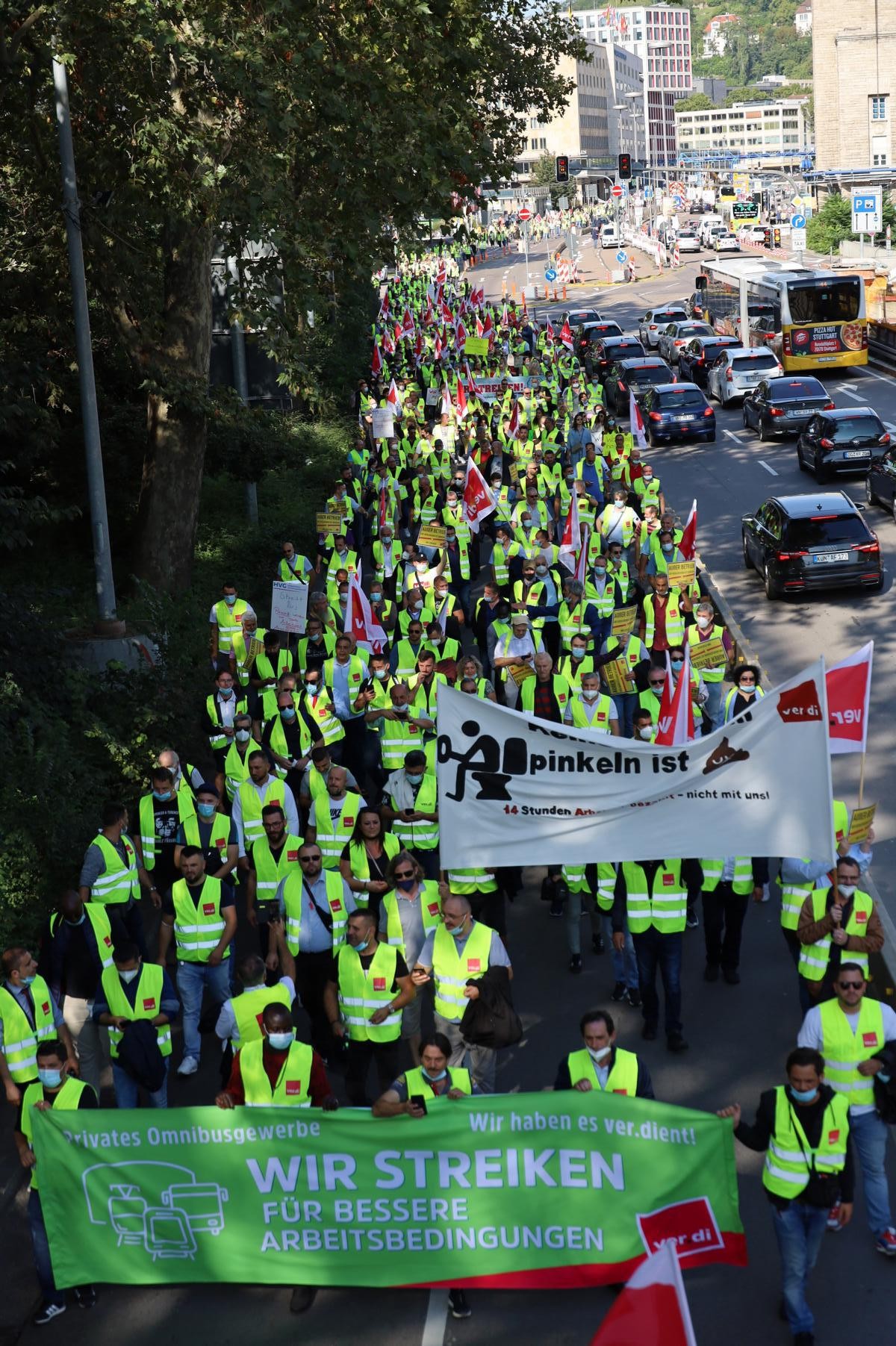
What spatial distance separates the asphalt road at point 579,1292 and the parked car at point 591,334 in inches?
1333

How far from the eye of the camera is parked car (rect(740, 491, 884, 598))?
2147 cm

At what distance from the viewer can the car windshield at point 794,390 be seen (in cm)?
3519

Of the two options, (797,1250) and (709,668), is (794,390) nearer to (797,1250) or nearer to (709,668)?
(709,668)

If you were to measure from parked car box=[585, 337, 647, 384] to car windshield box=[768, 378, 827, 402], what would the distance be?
30.6 feet

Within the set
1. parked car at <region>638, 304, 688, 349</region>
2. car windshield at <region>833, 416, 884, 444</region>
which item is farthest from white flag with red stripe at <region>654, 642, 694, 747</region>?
parked car at <region>638, 304, 688, 349</region>

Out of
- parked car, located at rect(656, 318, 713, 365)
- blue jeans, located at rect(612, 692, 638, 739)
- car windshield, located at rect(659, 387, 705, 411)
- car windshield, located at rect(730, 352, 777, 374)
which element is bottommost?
blue jeans, located at rect(612, 692, 638, 739)

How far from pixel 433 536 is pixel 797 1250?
43.4ft

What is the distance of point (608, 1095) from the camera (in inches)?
303

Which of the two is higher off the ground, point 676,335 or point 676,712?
point 676,335

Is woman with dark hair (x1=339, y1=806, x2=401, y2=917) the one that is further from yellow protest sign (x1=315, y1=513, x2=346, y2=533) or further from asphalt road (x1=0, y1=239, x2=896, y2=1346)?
yellow protest sign (x1=315, y1=513, x2=346, y2=533)

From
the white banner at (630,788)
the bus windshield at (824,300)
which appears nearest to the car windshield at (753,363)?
the bus windshield at (824,300)

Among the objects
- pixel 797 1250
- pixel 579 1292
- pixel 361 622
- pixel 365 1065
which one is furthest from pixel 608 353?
pixel 797 1250

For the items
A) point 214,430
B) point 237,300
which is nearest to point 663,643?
point 237,300

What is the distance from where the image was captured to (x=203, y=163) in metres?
17.1
